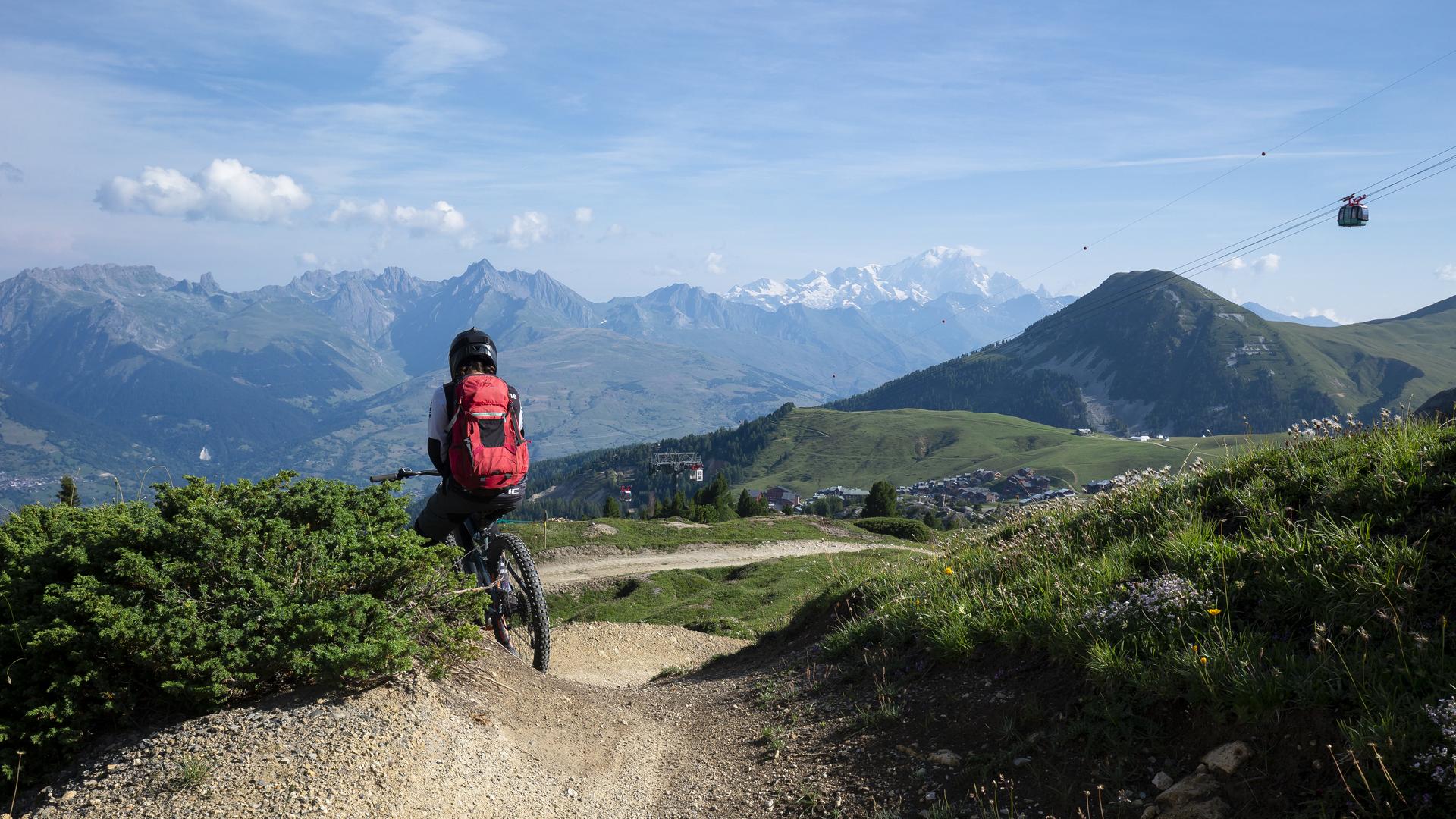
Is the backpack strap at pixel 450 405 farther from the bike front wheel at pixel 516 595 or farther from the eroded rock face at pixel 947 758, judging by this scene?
the eroded rock face at pixel 947 758

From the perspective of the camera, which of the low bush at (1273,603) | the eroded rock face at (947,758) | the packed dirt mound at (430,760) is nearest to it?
the low bush at (1273,603)

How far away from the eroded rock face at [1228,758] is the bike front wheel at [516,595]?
6406mm

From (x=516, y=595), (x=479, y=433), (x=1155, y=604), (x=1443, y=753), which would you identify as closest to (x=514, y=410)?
(x=479, y=433)

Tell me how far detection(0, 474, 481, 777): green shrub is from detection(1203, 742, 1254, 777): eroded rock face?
5.64 meters

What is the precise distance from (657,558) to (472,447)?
84.6ft

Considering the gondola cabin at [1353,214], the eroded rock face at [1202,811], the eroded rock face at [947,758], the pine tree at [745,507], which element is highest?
the gondola cabin at [1353,214]

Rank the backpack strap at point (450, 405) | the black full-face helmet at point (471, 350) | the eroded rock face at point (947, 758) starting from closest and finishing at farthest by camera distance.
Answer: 1. the eroded rock face at point (947, 758)
2. the backpack strap at point (450, 405)
3. the black full-face helmet at point (471, 350)

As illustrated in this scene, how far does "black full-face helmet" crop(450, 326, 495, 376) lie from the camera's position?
8562 millimetres

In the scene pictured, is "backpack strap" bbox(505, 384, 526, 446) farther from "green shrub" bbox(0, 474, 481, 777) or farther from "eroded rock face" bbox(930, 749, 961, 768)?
A: "eroded rock face" bbox(930, 749, 961, 768)

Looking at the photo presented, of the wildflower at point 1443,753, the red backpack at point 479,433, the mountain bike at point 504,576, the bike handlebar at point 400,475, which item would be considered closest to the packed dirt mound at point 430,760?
the mountain bike at point 504,576

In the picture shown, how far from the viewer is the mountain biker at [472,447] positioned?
25.8 feet

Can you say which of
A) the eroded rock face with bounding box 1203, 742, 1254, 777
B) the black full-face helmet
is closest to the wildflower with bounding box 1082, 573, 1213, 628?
the eroded rock face with bounding box 1203, 742, 1254, 777

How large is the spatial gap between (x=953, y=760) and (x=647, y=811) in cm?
236

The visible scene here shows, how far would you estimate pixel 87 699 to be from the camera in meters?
6.05
